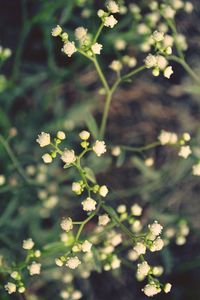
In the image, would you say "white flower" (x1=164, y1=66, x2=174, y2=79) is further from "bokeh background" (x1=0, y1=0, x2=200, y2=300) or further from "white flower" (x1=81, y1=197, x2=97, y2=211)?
"white flower" (x1=81, y1=197, x2=97, y2=211)

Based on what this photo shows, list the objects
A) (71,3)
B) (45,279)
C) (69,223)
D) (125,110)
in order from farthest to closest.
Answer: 1. (125,110)
2. (45,279)
3. (71,3)
4. (69,223)

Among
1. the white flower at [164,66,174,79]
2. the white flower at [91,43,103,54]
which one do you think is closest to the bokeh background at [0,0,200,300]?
the white flower at [164,66,174,79]

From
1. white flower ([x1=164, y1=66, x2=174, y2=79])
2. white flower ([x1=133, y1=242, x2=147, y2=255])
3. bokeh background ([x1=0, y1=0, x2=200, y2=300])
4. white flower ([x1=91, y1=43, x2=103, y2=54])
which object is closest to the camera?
white flower ([x1=133, y1=242, x2=147, y2=255])

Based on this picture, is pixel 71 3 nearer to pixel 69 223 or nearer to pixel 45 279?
pixel 69 223

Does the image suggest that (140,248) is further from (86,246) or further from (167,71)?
(167,71)

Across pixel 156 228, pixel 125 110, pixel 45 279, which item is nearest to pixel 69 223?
pixel 156 228

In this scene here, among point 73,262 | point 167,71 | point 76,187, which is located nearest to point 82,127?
point 167,71

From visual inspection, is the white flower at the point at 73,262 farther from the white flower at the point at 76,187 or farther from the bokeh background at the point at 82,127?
the bokeh background at the point at 82,127

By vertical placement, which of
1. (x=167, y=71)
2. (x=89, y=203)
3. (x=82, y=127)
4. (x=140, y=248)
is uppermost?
(x=82, y=127)
